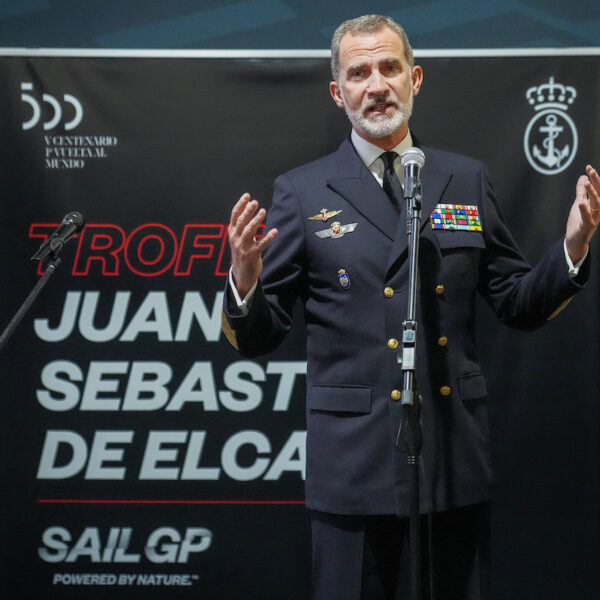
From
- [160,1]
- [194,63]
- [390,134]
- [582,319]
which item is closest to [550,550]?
[582,319]

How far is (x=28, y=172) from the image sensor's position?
309cm

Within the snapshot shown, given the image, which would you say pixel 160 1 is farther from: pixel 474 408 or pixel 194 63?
pixel 474 408

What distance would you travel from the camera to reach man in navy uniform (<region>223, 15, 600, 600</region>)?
1.92 metres

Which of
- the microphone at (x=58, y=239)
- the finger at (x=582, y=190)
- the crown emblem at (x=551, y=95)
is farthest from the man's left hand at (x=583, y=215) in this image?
the crown emblem at (x=551, y=95)

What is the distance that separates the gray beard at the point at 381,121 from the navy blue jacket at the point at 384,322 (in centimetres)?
9

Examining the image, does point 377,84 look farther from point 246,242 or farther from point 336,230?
point 246,242

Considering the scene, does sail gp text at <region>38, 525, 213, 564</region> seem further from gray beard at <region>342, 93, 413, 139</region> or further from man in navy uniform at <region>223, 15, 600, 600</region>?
gray beard at <region>342, 93, 413, 139</region>

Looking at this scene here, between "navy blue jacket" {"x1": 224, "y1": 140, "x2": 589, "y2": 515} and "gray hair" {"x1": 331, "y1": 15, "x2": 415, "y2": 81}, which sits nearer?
"navy blue jacket" {"x1": 224, "y1": 140, "x2": 589, "y2": 515}

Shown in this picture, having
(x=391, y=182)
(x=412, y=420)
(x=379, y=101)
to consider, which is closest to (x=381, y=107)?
(x=379, y=101)

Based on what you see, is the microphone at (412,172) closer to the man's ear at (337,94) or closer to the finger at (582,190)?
the finger at (582,190)

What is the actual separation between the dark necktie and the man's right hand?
12.8 inches

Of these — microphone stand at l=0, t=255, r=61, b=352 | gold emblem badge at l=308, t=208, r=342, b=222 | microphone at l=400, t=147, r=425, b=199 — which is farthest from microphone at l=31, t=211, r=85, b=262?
microphone at l=400, t=147, r=425, b=199

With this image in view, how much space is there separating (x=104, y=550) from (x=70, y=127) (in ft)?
4.80

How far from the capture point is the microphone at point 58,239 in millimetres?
2100
